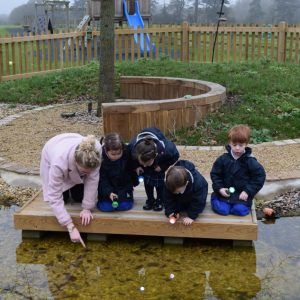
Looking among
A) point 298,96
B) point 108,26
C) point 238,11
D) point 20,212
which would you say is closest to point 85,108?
point 108,26

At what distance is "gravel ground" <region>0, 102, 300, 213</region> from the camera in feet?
18.7

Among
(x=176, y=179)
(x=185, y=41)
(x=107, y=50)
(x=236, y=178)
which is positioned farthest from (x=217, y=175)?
(x=185, y=41)

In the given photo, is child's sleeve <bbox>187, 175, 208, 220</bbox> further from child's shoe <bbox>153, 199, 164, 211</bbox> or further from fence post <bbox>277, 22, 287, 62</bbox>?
fence post <bbox>277, 22, 287, 62</bbox>

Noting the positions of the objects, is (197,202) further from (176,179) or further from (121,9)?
(121,9)

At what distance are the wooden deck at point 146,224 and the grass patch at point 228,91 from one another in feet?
8.93

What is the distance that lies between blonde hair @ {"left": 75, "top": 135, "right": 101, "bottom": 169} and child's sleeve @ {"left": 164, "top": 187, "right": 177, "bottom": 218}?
2.14 ft

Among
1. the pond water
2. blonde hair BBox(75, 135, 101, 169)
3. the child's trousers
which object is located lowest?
the pond water

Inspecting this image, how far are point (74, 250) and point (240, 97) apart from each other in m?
5.34

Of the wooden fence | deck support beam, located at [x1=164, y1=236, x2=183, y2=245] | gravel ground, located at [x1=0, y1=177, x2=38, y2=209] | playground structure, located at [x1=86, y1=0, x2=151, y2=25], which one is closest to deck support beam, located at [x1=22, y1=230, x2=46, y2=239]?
gravel ground, located at [x1=0, y1=177, x2=38, y2=209]

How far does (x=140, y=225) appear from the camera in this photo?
4129 millimetres

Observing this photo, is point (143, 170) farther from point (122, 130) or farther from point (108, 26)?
point (108, 26)

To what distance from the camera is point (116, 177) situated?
4.24 metres

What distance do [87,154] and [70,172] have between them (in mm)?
368

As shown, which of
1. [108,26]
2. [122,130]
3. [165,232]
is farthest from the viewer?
[108,26]
